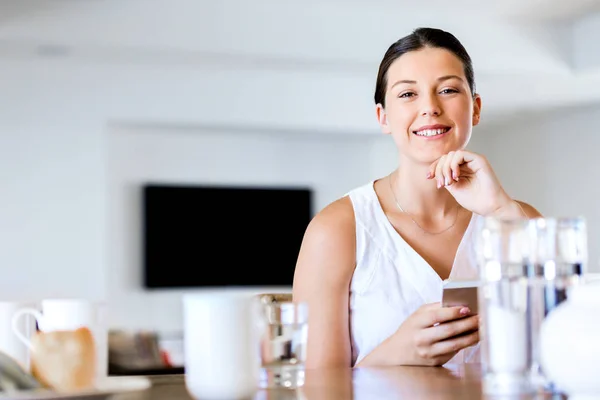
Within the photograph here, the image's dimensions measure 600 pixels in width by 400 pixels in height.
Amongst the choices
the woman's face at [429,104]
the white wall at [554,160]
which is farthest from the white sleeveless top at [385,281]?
the white wall at [554,160]

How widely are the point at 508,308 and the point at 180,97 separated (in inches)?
189

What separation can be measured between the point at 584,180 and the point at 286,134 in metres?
2.53

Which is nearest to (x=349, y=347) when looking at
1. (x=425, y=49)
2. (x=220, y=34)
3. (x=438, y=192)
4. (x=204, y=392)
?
(x=438, y=192)

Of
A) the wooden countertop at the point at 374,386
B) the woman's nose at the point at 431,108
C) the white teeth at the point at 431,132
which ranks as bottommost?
the wooden countertop at the point at 374,386

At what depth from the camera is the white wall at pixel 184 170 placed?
591 centimetres

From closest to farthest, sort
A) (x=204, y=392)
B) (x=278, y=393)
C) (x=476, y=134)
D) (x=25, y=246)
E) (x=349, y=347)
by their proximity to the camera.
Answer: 1. (x=204, y=392)
2. (x=278, y=393)
3. (x=349, y=347)
4. (x=25, y=246)
5. (x=476, y=134)

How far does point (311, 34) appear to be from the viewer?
5.34 metres

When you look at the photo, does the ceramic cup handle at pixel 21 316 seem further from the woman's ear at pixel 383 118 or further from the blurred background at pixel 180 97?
the blurred background at pixel 180 97

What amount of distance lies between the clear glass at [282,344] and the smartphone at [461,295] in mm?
354

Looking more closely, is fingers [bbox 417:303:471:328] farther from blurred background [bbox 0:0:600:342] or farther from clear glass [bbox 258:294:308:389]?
blurred background [bbox 0:0:600:342]

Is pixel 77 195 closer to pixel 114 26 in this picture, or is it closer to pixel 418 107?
pixel 114 26

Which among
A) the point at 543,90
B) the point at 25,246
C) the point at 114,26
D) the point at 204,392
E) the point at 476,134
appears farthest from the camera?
the point at 476,134

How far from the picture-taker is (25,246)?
17.8 feet

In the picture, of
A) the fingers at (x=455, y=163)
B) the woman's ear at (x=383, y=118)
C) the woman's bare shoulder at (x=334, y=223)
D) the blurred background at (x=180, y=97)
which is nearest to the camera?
the fingers at (x=455, y=163)
